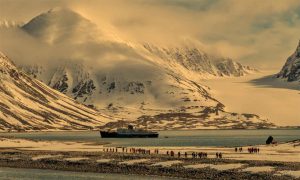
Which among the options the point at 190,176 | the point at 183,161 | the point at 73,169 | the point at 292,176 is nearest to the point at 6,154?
the point at 73,169

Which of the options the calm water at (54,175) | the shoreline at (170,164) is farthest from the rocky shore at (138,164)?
the calm water at (54,175)

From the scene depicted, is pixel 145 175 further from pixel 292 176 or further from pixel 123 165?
pixel 292 176

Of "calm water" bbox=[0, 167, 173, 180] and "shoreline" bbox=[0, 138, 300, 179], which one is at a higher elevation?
"shoreline" bbox=[0, 138, 300, 179]

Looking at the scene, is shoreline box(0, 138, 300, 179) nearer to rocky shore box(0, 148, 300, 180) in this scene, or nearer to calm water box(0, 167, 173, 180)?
rocky shore box(0, 148, 300, 180)

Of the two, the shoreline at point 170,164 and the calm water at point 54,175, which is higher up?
the shoreline at point 170,164

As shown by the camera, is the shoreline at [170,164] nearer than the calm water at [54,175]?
Yes

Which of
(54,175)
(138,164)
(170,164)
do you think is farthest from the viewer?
(138,164)

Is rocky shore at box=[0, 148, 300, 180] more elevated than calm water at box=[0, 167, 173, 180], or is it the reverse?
Answer: rocky shore at box=[0, 148, 300, 180]

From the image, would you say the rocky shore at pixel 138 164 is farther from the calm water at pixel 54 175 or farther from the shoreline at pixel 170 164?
the calm water at pixel 54 175

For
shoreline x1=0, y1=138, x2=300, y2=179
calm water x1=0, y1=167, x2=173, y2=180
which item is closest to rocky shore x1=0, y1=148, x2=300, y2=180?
shoreline x1=0, y1=138, x2=300, y2=179

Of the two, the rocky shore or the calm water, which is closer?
the rocky shore

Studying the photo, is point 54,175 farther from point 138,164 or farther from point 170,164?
point 170,164

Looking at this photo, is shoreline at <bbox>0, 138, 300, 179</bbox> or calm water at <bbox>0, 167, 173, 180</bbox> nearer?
shoreline at <bbox>0, 138, 300, 179</bbox>

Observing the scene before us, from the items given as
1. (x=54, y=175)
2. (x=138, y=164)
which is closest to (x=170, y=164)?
(x=138, y=164)
